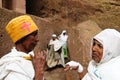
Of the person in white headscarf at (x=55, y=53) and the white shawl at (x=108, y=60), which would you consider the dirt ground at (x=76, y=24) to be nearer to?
the person in white headscarf at (x=55, y=53)

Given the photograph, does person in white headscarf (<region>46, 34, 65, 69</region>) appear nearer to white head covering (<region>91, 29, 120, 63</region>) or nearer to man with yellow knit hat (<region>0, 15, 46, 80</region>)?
white head covering (<region>91, 29, 120, 63</region>)

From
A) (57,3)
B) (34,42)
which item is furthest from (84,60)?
(34,42)

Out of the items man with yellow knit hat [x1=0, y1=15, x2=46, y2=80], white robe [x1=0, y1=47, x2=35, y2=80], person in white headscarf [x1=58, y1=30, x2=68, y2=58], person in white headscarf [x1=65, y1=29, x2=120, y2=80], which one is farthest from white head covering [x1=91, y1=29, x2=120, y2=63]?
person in white headscarf [x1=58, y1=30, x2=68, y2=58]

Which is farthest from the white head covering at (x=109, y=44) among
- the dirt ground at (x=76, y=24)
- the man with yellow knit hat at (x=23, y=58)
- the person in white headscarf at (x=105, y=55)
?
the dirt ground at (x=76, y=24)

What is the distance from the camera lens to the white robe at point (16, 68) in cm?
283

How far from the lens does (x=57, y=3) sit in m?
9.79

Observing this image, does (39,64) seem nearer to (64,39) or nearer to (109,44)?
(109,44)

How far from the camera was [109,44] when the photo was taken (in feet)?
11.9

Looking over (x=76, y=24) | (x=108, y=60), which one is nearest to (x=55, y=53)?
(x=76, y=24)

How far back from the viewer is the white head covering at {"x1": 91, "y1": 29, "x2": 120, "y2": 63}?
361cm

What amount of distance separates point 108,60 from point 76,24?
5.75 meters

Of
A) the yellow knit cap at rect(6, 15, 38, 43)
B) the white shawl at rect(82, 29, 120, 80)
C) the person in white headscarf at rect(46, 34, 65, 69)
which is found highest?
the yellow knit cap at rect(6, 15, 38, 43)

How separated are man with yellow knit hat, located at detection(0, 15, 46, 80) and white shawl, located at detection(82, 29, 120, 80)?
2.77ft

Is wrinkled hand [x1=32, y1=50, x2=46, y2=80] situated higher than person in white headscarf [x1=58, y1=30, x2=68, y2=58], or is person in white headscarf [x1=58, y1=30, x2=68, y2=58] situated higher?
wrinkled hand [x1=32, y1=50, x2=46, y2=80]
